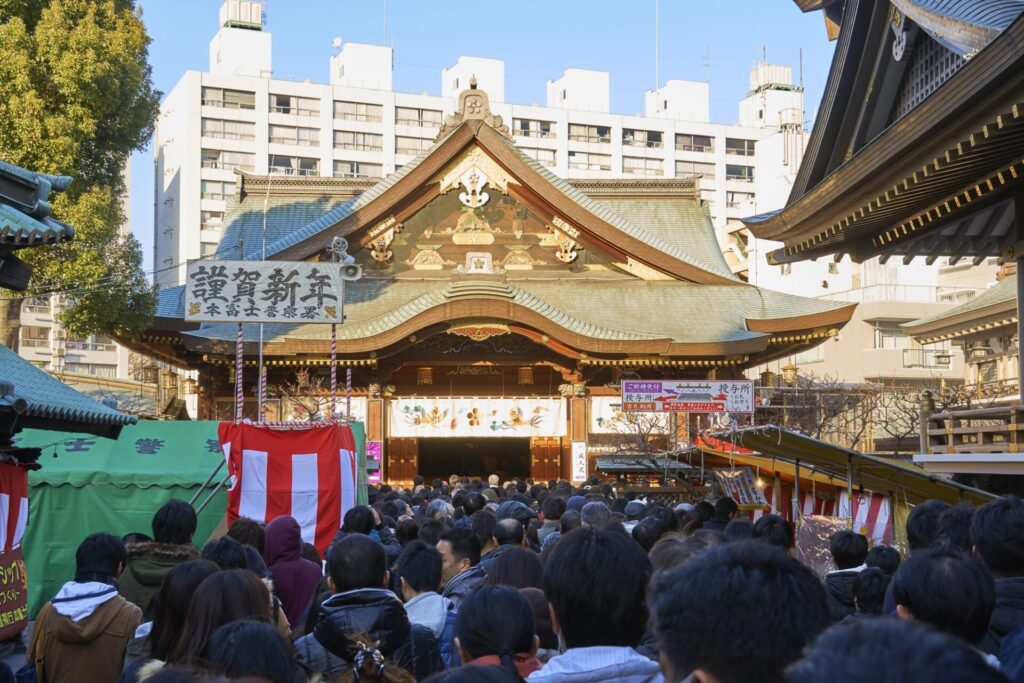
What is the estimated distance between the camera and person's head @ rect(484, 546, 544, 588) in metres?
4.73

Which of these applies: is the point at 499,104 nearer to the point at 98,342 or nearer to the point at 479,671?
the point at 98,342

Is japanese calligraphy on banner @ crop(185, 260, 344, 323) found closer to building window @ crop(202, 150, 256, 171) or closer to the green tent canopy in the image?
the green tent canopy

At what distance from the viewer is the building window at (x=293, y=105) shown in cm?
5556

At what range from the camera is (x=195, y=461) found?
1187cm

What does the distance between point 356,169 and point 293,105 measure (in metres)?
4.35

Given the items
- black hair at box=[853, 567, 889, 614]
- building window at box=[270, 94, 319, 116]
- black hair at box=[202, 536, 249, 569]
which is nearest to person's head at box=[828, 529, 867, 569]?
black hair at box=[853, 567, 889, 614]

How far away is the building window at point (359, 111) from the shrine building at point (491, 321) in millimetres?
30283

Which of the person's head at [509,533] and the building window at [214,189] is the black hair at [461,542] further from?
the building window at [214,189]

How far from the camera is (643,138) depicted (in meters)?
62.9

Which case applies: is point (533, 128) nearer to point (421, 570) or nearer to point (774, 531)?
point (774, 531)

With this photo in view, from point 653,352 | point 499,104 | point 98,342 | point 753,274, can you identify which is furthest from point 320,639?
point 499,104

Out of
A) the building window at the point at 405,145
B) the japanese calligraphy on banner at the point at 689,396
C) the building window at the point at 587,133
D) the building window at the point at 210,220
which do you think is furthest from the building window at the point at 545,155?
the japanese calligraphy on banner at the point at 689,396

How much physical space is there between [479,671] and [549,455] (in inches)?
914

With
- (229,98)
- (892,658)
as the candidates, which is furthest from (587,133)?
(892,658)
